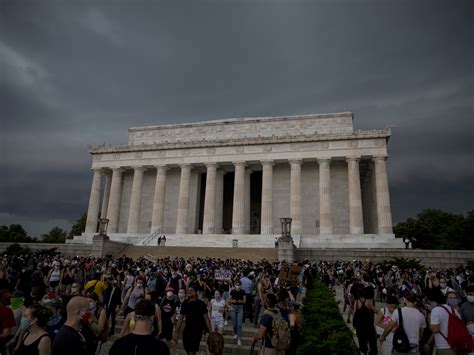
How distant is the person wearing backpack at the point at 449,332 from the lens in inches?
244

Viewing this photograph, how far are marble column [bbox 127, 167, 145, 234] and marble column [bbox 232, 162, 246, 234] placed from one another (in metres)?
13.6

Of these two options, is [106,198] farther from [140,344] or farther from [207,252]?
[140,344]

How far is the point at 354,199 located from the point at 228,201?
21.9 metres

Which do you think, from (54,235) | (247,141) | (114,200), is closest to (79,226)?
(54,235)

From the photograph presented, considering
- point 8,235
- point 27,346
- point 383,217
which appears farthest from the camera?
point 8,235

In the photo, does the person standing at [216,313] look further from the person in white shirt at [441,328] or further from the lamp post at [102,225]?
the lamp post at [102,225]

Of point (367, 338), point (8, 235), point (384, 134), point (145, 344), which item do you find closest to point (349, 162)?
point (384, 134)

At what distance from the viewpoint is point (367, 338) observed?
812cm

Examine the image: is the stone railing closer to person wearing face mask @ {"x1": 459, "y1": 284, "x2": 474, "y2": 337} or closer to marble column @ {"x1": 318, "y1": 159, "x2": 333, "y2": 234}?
marble column @ {"x1": 318, "y1": 159, "x2": 333, "y2": 234}

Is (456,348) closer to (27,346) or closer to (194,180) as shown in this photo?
(27,346)

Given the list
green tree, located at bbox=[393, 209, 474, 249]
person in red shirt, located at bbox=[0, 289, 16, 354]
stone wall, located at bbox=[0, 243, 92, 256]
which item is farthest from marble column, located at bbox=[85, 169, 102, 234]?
green tree, located at bbox=[393, 209, 474, 249]

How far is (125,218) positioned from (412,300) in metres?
48.5

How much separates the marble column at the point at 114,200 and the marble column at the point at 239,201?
1705 cm

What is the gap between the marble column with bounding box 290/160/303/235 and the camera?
41969mm
